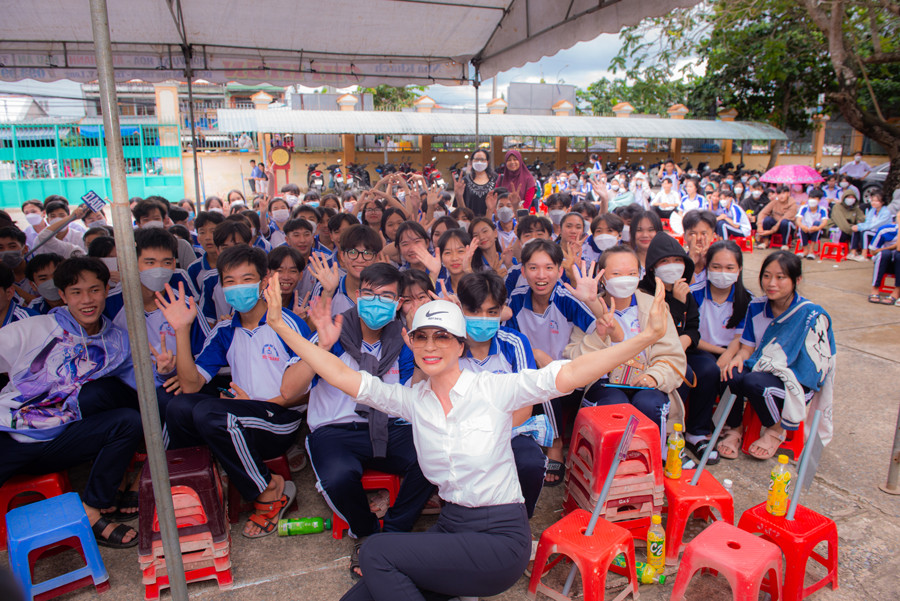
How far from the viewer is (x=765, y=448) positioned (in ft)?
11.9

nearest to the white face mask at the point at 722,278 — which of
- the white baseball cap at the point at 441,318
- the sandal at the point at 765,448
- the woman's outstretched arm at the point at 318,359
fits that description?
the sandal at the point at 765,448

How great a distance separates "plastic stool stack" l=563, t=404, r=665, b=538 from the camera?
270 centimetres

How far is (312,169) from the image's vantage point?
19734mm

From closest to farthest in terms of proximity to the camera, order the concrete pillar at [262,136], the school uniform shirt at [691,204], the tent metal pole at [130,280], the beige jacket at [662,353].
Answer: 1. the tent metal pole at [130,280]
2. the beige jacket at [662,353]
3. the school uniform shirt at [691,204]
4. the concrete pillar at [262,136]

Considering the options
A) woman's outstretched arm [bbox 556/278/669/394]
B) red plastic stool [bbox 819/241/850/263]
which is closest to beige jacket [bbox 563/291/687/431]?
woman's outstretched arm [bbox 556/278/669/394]

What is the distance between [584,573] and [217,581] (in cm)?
168

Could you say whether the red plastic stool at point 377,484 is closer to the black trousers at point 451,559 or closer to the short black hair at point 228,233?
the black trousers at point 451,559

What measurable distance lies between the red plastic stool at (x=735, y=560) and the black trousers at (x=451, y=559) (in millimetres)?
707

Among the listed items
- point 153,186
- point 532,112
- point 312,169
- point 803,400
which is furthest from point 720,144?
point 803,400

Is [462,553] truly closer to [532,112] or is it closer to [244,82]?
[244,82]

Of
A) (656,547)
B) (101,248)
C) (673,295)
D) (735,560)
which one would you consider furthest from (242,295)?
(673,295)

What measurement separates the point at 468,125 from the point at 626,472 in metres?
22.3

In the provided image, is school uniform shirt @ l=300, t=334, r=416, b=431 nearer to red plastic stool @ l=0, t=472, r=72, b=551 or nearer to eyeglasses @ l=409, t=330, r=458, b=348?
eyeglasses @ l=409, t=330, r=458, b=348

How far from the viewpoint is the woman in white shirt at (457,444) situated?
207 cm
